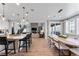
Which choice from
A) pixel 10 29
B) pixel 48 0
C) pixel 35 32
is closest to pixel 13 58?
pixel 48 0

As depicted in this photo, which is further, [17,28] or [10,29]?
[17,28]

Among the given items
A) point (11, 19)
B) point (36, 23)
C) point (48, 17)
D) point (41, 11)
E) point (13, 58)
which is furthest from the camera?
point (41, 11)

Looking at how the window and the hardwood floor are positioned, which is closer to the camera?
the hardwood floor

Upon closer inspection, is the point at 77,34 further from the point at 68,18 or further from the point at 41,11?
the point at 41,11

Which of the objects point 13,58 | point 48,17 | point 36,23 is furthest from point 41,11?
point 13,58

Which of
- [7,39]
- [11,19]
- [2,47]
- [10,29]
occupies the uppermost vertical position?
[11,19]

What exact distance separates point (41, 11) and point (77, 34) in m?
1.27

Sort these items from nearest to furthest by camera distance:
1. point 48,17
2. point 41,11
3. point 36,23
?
1. point 36,23
2. point 48,17
3. point 41,11

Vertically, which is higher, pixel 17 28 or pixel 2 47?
pixel 17 28

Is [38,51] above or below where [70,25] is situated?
below

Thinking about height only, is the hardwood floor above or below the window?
below

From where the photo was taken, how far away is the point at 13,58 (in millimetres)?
1393

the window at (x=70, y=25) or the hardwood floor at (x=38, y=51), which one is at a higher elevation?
the window at (x=70, y=25)

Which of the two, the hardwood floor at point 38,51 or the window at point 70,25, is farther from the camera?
the window at point 70,25
